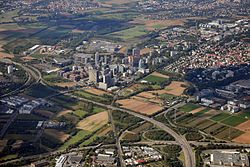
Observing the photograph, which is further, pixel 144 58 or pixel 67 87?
pixel 144 58

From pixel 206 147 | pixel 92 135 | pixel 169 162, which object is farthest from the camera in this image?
pixel 92 135

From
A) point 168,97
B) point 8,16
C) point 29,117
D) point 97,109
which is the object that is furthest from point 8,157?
point 8,16

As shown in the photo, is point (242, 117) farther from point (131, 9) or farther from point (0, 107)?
point (131, 9)

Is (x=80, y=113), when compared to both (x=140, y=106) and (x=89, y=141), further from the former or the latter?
(x=89, y=141)

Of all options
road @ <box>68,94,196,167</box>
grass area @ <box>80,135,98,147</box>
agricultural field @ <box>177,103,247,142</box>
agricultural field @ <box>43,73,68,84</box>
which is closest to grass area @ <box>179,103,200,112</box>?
agricultural field @ <box>177,103,247,142</box>

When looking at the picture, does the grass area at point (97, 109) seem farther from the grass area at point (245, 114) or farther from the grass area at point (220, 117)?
the grass area at point (245, 114)

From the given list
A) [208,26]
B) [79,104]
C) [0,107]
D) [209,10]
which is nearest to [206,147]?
[79,104]

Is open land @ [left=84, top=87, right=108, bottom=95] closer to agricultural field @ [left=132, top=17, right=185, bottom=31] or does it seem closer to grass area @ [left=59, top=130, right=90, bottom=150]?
grass area @ [left=59, top=130, right=90, bottom=150]
